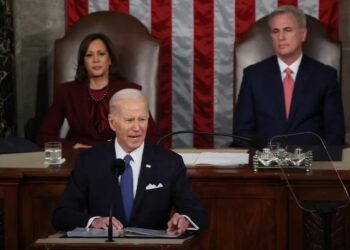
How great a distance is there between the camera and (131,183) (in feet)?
13.3

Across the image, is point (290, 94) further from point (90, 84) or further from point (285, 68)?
point (90, 84)

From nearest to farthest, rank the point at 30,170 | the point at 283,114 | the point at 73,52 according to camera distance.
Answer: the point at 30,170, the point at 283,114, the point at 73,52

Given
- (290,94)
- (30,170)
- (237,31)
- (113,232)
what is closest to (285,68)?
(290,94)

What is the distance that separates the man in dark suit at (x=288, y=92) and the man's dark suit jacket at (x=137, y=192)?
1.86 meters

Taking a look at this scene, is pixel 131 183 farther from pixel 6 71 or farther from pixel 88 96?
pixel 6 71

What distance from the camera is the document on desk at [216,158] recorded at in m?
4.96

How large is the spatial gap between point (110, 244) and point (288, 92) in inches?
112

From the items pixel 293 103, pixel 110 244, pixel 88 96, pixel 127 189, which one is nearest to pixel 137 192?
pixel 127 189

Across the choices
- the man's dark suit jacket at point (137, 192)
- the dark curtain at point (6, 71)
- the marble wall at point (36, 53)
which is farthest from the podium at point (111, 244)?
the marble wall at point (36, 53)

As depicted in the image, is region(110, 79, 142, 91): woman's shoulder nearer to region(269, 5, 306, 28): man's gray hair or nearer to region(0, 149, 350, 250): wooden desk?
region(269, 5, 306, 28): man's gray hair

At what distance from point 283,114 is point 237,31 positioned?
1.24 m

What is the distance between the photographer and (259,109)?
5980 millimetres

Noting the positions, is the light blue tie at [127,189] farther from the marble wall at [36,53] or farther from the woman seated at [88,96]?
the marble wall at [36,53]

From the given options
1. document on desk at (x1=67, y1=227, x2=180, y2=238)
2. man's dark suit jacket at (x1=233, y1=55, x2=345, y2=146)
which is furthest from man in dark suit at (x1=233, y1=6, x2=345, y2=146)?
document on desk at (x1=67, y1=227, x2=180, y2=238)
